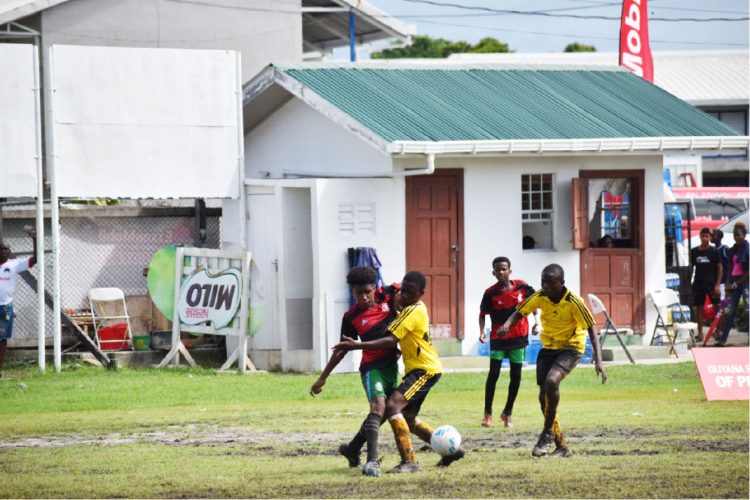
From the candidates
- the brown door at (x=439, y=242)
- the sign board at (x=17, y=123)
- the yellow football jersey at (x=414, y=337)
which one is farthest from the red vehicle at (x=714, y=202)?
the yellow football jersey at (x=414, y=337)

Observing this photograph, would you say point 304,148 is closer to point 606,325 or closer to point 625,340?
point 606,325

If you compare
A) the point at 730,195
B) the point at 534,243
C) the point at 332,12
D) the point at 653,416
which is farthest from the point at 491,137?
the point at 730,195

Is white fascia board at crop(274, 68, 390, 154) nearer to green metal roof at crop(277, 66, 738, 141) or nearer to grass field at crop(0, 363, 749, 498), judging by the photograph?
green metal roof at crop(277, 66, 738, 141)

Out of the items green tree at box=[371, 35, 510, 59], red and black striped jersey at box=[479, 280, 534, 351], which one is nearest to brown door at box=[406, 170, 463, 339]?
red and black striped jersey at box=[479, 280, 534, 351]

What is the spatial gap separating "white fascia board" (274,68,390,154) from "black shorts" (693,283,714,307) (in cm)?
769

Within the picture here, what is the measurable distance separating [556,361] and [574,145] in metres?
9.58

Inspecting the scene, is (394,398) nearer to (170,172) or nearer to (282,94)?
(170,172)

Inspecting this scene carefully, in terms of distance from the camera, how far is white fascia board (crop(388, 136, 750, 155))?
20.4 meters

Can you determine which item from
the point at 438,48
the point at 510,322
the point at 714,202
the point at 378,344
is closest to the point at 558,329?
the point at 510,322

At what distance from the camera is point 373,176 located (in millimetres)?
21172

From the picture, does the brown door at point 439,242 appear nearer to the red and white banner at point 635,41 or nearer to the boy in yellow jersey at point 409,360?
the boy in yellow jersey at point 409,360

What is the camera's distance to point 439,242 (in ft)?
71.4

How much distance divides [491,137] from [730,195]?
23.7m

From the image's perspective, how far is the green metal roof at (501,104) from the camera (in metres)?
21.5
